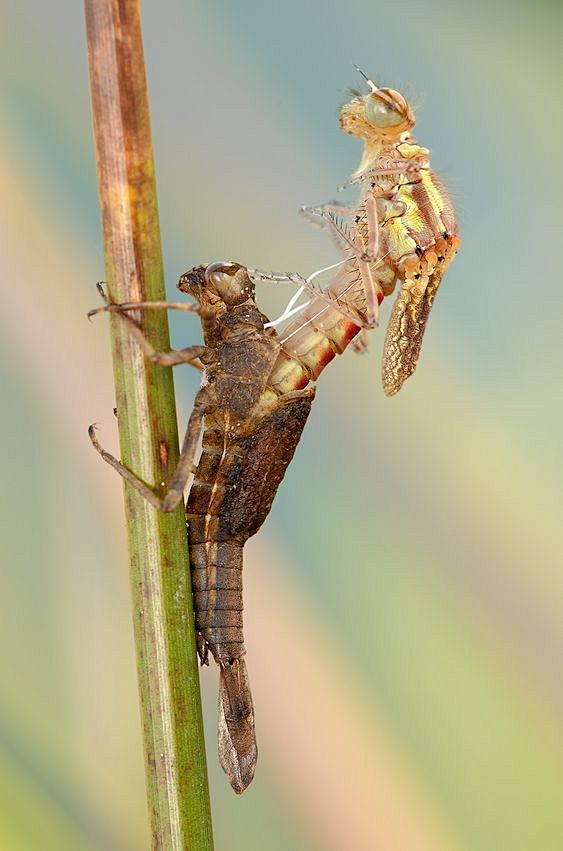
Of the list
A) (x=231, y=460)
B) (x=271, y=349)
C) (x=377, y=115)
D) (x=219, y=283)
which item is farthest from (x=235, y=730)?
(x=377, y=115)

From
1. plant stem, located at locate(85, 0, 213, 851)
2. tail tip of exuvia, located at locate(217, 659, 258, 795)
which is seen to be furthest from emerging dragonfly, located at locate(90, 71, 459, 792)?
plant stem, located at locate(85, 0, 213, 851)

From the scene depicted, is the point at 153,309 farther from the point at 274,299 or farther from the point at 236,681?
the point at 274,299

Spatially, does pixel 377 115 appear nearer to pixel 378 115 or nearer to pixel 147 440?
pixel 378 115

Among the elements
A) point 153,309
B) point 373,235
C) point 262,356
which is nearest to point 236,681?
point 262,356

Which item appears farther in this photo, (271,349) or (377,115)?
(377,115)

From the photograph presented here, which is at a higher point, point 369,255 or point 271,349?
point 369,255
